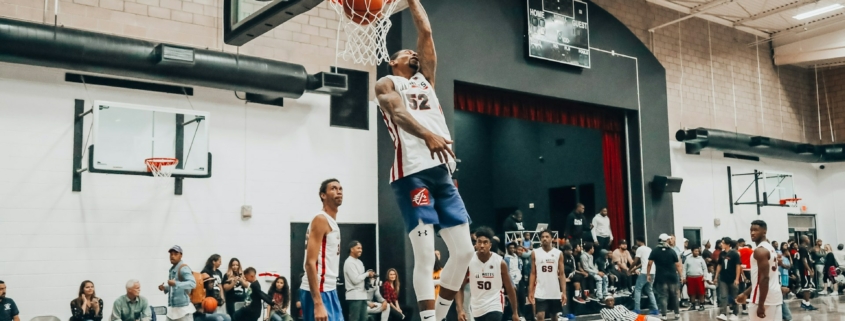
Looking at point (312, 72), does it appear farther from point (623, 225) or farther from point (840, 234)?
point (840, 234)

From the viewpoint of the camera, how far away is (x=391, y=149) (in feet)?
48.9

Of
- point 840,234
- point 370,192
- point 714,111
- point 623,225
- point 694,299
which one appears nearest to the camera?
point 370,192

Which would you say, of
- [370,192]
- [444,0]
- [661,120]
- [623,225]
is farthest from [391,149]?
[661,120]

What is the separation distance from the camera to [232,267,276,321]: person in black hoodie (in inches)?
464

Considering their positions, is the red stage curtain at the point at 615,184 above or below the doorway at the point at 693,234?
above

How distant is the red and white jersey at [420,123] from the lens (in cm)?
426

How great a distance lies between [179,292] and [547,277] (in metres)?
5.78

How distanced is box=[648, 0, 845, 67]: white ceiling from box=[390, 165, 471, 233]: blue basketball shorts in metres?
18.0

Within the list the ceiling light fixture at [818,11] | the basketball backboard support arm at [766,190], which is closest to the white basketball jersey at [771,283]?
A: the basketball backboard support arm at [766,190]

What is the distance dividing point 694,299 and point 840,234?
1193 cm

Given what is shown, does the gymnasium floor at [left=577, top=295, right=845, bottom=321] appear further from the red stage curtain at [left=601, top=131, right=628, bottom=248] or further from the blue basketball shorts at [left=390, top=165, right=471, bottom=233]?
the blue basketball shorts at [left=390, top=165, right=471, bottom=233]

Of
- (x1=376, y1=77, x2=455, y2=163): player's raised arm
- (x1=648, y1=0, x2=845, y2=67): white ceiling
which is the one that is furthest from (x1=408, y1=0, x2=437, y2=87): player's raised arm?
(x1=648, y1=0, x2=845, y2=67): white ceiling

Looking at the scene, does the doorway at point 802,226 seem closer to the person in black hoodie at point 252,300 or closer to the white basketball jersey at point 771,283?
the white basketball jersey at point 771,283

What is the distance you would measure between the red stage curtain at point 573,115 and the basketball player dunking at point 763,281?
26.8ft
